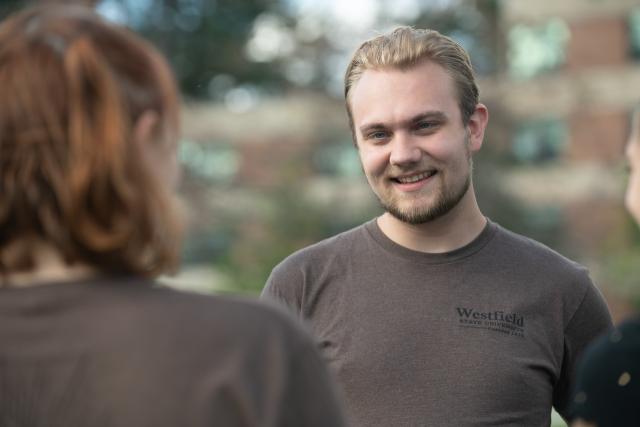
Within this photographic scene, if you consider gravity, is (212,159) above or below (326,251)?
below

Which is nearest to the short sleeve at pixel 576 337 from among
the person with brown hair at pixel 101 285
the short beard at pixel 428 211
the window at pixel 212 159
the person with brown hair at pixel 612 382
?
the short beard at pixel 428 211

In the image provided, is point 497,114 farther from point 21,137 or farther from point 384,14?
point 21,137

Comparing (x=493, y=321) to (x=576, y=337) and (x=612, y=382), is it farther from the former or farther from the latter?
(x=612, y=382)

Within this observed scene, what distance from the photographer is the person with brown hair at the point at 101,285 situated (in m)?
1.69

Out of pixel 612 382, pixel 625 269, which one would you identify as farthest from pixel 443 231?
pixel 625 269

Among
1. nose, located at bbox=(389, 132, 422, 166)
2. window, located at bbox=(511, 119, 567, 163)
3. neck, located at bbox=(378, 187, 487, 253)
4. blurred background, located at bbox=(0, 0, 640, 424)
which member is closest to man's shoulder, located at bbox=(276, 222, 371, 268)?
neck, located at bbox=(378, 187, 487, 253)

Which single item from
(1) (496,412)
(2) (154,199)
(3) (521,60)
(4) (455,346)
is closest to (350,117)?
(4) (455,346)

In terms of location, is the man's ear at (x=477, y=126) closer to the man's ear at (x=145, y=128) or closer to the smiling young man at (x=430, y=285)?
the smiling young man at (x=430, y=285)

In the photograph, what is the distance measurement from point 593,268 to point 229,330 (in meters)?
28.6

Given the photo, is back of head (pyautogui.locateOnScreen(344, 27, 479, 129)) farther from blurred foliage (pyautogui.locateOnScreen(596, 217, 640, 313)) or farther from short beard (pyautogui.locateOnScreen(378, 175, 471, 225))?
blurred foliage (pyautogui.locateOnScreen(596, 217, 640, 313))

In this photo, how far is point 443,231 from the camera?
3.43 meters

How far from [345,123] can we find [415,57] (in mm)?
28986

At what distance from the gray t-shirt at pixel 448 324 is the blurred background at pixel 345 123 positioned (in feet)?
77.4

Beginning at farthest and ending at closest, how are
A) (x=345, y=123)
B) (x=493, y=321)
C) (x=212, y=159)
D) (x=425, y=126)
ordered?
1. (x=212, y=159)
2. (x=345, y=123)
3. (x=425, y=126)
4. (x=493, y=321)
